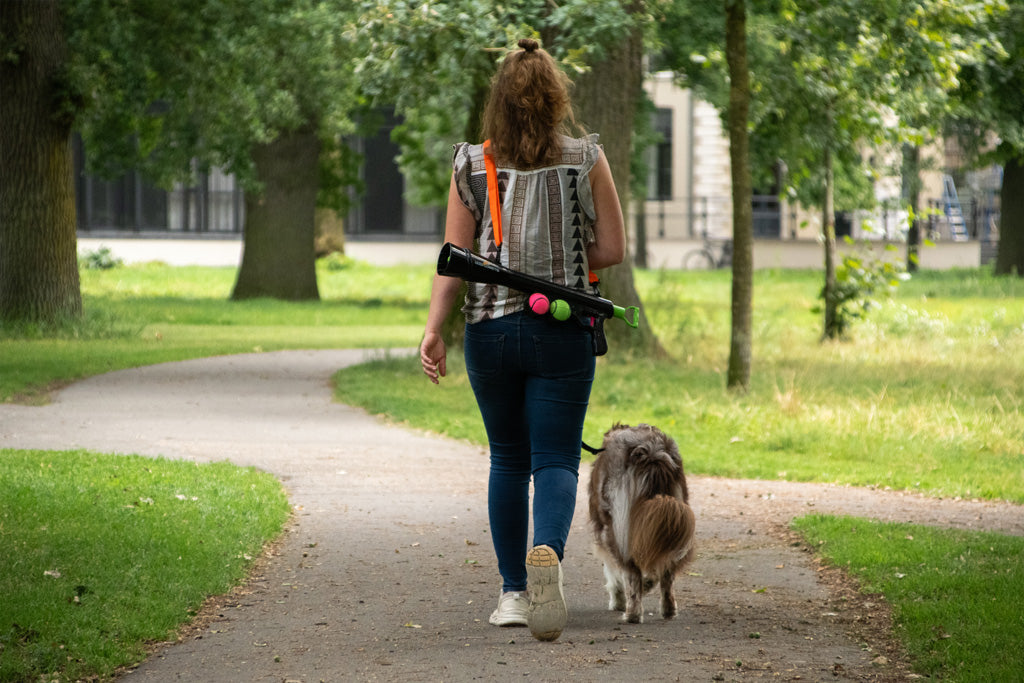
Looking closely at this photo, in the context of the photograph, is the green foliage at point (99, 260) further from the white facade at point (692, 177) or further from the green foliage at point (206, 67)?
the white facade at point (692, 177)

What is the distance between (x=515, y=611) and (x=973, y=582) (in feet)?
6.87

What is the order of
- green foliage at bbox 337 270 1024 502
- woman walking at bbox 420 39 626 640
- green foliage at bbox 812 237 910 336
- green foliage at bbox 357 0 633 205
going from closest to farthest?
1. woman walking at bbox 420 39 626 640
2. green foliage at bbox 337 270 1024 502
3. green foliage at bbox 357 0 633 205
4. green foliage at bbox 812 237 910 336

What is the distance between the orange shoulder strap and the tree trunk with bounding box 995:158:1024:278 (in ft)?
102

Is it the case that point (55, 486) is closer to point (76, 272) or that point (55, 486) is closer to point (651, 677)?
point (651, 677)

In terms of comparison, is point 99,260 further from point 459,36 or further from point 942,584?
point 942,584

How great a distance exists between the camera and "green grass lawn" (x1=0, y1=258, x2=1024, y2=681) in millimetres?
5445

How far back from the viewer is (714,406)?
1258 cm

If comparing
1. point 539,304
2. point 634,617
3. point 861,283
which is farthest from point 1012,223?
point 539,304

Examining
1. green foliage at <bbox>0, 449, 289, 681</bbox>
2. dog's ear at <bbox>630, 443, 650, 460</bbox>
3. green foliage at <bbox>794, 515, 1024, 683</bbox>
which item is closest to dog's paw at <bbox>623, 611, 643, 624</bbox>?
dog's ear at <bbox>630, 443, 650, 460</bbox>

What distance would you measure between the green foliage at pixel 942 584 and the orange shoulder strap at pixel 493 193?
214cm

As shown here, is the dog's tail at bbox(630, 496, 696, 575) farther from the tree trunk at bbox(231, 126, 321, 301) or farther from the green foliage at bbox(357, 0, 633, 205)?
the tree trunk at bbox(231, 126, 321, 301)

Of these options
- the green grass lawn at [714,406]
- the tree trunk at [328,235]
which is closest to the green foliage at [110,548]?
the green grass lawn at [714,406]

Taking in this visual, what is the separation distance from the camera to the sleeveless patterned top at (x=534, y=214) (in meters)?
4.79

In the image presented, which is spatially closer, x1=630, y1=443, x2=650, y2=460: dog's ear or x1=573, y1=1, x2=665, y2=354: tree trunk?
x1=630, y1=443, x2=650, y2=460: dog's ear
